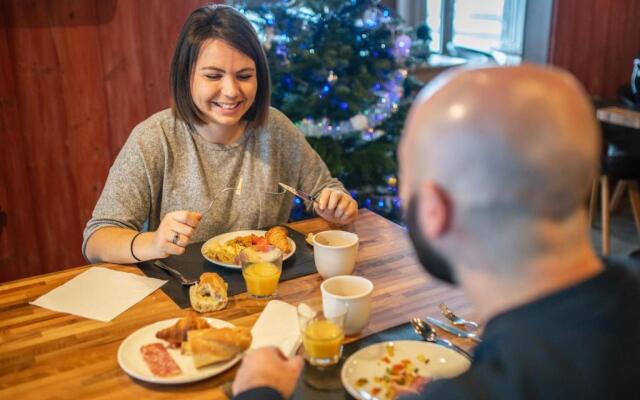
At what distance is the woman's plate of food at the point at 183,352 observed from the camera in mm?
1127

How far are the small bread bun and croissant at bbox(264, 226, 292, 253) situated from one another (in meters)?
0.27

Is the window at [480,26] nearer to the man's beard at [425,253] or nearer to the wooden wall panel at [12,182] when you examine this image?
the wooden wall panel at [12,182]

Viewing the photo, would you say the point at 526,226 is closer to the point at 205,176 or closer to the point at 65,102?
the point at 205,176

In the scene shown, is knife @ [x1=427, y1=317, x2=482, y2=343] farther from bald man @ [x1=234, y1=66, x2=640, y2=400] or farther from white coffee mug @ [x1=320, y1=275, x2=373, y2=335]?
bald man @ [x1=234, y1=66, x2=640, y2=400]

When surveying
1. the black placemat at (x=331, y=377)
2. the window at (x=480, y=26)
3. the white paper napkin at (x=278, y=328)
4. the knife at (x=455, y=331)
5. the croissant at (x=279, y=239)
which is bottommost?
the black placemat at (x=331, y=377)

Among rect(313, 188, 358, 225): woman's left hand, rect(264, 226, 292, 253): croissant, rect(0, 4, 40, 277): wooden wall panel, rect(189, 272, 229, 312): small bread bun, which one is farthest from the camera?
rect(0, 4, 40, 277): wooden wall panel

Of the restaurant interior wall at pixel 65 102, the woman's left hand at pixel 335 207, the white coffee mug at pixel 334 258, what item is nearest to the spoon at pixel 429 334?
the white coffee mug at pixel 334 258

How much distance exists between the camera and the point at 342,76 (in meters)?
3.09

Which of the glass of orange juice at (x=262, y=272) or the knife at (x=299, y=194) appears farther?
the knife at (x=299, y=194)

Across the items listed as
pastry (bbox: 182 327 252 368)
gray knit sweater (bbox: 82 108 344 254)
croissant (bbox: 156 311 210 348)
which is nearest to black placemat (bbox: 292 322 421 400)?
pastry (bbox: 182 327 252 368)

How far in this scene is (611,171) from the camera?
3.58 m

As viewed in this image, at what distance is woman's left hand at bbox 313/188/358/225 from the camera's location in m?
1.82

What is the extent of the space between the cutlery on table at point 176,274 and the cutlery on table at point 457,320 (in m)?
0.58

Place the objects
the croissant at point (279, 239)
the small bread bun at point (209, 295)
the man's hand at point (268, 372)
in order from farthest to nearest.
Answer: the croissant at point (279, 239), the small bread bun at point (209, 295), the man's hand at point (268, 372)
